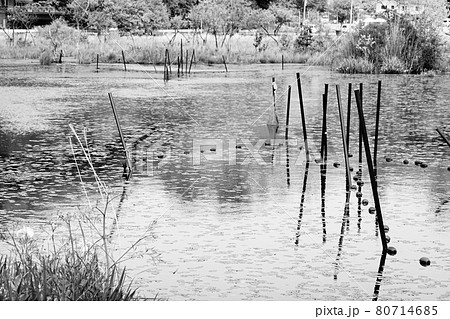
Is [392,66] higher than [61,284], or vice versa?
[61,284]

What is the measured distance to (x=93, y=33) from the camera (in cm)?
3978

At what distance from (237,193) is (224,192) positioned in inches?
4.3

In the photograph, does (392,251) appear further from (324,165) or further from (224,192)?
(324,165)

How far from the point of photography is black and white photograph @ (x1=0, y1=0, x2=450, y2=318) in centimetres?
530

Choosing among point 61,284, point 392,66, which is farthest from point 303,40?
point 61,284

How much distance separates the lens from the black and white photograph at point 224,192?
17.4 feet

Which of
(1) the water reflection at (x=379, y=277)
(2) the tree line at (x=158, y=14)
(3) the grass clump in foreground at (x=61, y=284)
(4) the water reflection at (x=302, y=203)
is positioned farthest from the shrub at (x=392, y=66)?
(3) the grass clump in foreground at (x=61, y=284)

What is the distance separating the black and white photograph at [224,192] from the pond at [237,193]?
0.07 feet

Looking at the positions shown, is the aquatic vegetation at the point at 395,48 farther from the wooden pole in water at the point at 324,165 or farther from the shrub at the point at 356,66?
the wooden pole in water at the point at 324,165

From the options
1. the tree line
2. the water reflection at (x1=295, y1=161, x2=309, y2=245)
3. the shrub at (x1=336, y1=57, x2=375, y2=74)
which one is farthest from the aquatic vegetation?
the water reflection at (x1=295, y1=161, x2=309, y2=245)

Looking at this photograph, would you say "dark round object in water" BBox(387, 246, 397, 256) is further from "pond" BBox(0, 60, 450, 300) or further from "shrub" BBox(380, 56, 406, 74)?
"shrub" BBox(380, 56, 406, 74)

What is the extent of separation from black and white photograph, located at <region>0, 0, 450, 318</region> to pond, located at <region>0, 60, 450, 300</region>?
0.02m

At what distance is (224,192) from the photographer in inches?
322
